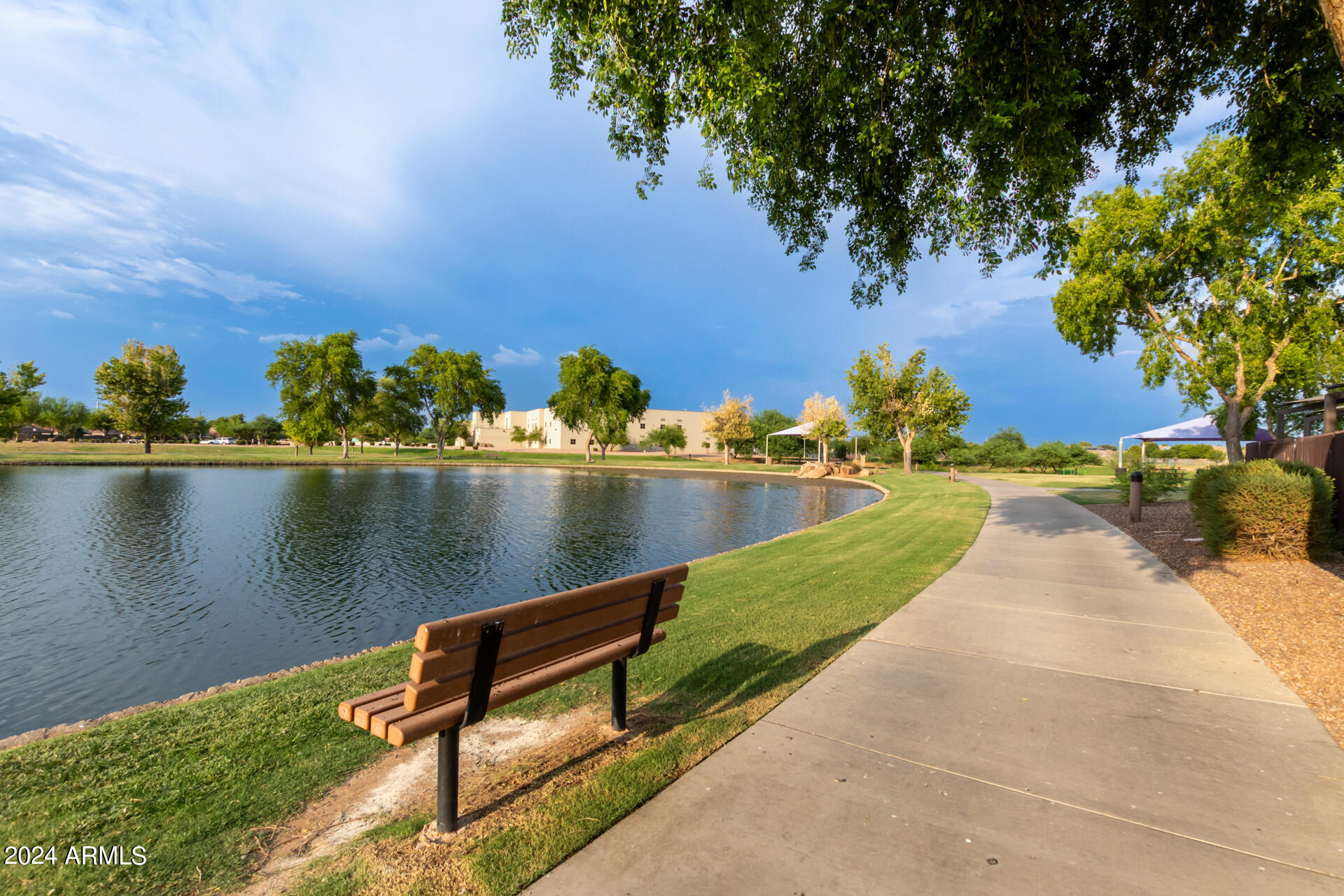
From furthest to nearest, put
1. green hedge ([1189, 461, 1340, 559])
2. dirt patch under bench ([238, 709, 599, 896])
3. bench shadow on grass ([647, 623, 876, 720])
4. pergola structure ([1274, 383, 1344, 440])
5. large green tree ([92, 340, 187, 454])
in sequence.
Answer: large green tree ([92, 340, 187, 454]) → pergola structure ([1274, 383, 1344, 440]) → green hedge ([1189, 461, 1340, 559]) → bench shadow on grass ([647, 623, 876, 720]) → dirt patch under bench ([238, 709, 599, 896])

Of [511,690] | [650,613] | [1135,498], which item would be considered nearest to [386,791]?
[511,690]

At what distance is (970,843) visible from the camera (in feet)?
7.59

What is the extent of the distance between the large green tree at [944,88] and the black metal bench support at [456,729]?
14.4 feet

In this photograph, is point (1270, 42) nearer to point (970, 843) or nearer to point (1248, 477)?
point (1248, 477)

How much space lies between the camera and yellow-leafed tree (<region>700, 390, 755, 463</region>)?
56.0 m

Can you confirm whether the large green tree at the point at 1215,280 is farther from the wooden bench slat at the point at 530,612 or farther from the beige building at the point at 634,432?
the beige building at the point at 634,432

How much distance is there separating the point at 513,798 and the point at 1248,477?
1015cm

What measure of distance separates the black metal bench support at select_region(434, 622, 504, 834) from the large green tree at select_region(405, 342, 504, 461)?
54860mm

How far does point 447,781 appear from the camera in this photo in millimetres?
2383

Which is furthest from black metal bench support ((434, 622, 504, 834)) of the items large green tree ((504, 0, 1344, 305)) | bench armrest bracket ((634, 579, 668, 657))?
large green tree ((504, 0, 1344, 305))

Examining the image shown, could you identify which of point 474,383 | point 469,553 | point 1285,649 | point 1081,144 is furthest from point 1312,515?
point 474,383

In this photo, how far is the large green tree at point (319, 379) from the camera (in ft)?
158

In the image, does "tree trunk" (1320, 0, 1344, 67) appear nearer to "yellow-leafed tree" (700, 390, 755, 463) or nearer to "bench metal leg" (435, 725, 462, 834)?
"bench metal leg" (435, 725, 462, 834)

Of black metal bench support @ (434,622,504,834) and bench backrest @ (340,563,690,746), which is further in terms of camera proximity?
black metal bench support @ (434,622,504,834)
